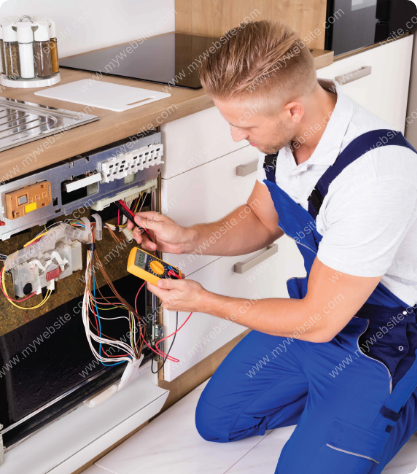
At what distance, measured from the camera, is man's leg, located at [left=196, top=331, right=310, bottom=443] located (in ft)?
5.18

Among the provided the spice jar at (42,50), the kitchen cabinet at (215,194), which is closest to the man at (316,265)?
the kitchen cabinet at (215,194)

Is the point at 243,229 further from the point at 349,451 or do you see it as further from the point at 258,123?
the point at 349,451

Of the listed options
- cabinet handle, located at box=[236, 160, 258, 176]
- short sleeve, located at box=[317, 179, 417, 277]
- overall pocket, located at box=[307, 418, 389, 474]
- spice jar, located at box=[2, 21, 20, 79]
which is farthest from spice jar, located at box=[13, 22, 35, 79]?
overall pocket, located at box=[307, 418, 389, 474]

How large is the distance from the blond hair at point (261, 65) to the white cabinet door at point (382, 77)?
81cm

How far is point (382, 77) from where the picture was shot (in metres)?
2.19

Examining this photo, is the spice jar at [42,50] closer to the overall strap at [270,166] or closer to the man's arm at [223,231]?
the man's arm at [223,231]

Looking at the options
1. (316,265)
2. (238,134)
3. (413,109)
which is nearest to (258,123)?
(238,134)

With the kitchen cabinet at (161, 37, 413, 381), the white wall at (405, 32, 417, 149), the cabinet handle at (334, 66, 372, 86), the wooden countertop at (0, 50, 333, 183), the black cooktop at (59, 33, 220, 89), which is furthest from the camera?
the white wall at (405, 32, 417, 149)

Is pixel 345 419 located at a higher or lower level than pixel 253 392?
higher

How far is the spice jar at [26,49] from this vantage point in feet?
4.72

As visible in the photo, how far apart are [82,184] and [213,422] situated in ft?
2.47

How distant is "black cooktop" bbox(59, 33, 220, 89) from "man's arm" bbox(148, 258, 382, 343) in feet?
1.69

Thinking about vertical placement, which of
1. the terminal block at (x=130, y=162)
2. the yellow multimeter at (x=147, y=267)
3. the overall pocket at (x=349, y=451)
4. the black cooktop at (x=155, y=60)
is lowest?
the overall pocket at (x=349, y=451)

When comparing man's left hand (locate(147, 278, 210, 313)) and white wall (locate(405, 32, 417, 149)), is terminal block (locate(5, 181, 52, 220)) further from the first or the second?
white wall (locate(405, 32, 417, 149))
